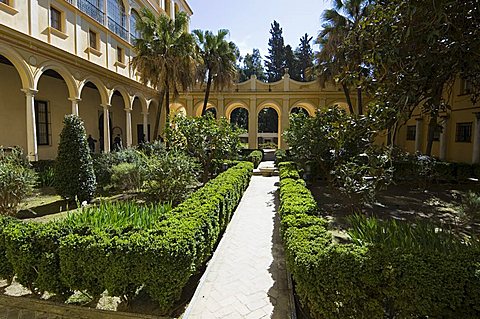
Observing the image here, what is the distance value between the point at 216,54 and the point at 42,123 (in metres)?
12.0

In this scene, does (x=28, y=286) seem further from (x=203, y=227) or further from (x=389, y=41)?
(x=389, y=41)

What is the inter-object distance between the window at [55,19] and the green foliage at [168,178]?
30.4ft

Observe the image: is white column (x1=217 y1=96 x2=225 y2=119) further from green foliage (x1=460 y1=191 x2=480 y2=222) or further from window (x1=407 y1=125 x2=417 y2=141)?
green foliage (x1=460 y1=191 x2=480 y2=222)

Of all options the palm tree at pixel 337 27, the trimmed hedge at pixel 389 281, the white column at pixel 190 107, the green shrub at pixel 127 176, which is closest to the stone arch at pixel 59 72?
the green shrub at pixel 127 176

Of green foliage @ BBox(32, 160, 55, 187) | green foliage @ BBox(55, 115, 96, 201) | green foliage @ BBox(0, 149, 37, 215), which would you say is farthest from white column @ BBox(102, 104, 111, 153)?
green foliage @ BBox(0, 149, 37, 215)

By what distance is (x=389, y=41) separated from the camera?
4.32 metres

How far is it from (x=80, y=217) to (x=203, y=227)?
6.69ft

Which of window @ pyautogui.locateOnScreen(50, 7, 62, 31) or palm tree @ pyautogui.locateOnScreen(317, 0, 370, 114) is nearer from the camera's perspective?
window @ pyautogui.locateOnScreen(50, 7, 62, 31)

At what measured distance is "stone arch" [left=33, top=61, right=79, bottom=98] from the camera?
11.2 meters

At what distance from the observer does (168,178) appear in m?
7.97

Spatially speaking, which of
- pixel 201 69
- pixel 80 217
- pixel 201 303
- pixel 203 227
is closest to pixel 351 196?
pixel 203 227

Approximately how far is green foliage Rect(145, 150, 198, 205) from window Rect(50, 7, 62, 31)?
928 centimetres

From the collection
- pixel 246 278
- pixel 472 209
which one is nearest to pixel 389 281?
pixel 246 278

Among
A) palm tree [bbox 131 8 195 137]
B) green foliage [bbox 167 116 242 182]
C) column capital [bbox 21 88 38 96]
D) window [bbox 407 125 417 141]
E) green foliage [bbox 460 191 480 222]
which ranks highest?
palm tree [bbox 131 8 195 137]
